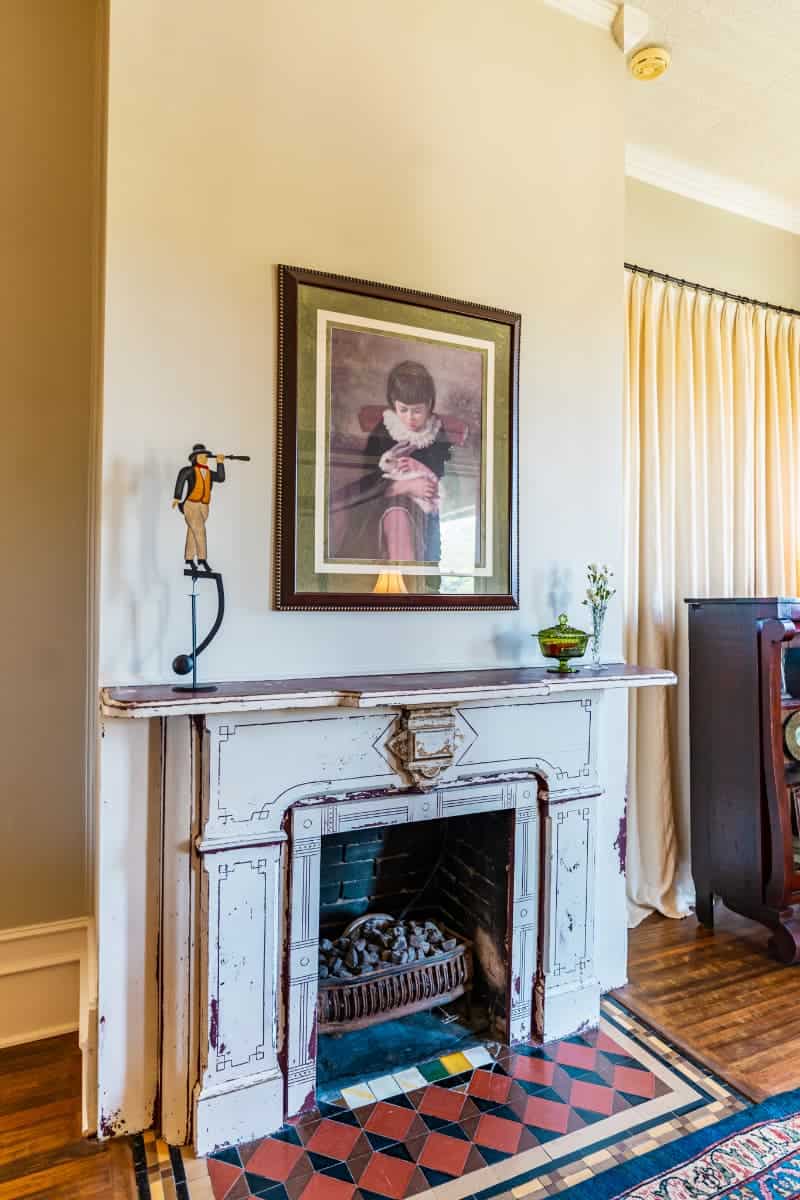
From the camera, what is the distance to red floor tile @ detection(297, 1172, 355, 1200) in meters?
1.51

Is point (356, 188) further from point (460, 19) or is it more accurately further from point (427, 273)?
point (460, 19)

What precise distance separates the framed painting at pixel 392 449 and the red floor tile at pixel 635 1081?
4.44 feet

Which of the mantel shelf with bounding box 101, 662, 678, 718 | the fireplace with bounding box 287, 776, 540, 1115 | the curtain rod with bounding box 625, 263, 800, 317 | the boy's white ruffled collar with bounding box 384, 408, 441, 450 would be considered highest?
the curtain rod with bounding box 625, 263, 800, 317

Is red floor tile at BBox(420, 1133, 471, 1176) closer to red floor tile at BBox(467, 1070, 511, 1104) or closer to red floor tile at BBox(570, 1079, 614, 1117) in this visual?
red floor tile at BBox(467, 1070, 511, 1104)

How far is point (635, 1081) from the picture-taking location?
1893 millimetres

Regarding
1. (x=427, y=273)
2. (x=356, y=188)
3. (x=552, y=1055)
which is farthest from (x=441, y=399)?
(x=552, y=1055)

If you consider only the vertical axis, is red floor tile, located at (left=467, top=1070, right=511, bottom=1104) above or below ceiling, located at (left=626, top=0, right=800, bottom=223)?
below

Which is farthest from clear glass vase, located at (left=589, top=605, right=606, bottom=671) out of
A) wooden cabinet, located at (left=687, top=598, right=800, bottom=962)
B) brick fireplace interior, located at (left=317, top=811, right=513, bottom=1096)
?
wooden cabinet, located at (left=687, top=598, right=800, bottom=962)

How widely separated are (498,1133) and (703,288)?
322 centimetres

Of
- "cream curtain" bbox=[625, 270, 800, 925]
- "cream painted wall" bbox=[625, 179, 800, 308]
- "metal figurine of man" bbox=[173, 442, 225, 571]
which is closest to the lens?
"metal figurine of man" bbox=[173, 442, 225, 571]

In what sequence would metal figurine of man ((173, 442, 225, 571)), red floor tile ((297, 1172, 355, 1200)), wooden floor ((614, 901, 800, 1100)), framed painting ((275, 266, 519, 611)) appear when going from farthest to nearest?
wooden floor ((614, 901, 800, 1100)), framed painting ((275, 266, 519, 611)), metal figurine of man ((173, 442, 225, 571)), red floor tile ((297, 1172, 355, 1200))

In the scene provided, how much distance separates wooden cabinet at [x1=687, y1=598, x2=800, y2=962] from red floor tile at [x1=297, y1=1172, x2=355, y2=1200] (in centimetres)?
184

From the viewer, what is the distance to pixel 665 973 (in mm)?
2479

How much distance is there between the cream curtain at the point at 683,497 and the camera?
2.88 m
